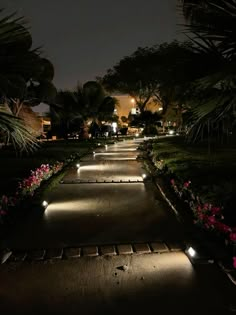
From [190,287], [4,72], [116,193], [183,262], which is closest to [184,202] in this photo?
[116,193]

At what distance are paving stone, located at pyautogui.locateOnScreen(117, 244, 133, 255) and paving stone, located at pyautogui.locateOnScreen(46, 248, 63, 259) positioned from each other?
76 centimetres

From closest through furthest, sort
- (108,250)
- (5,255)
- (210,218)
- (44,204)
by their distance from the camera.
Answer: (5,255), (108,250), (210,218), (44,204)

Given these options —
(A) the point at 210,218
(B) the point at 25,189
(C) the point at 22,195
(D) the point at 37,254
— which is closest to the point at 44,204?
(C) the point at 22,195

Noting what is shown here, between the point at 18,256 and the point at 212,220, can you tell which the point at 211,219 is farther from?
the point at 18,256

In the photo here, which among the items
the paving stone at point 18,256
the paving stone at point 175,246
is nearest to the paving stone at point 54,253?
→ the paving stone at point 18,256

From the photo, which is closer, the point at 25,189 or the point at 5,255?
the point at 5,255

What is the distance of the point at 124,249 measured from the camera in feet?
17.1

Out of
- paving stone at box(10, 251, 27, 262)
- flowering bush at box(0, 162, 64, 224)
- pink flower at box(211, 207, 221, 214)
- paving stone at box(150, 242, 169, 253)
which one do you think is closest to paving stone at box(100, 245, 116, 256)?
paving stone at box(150, 242, 169, 253)

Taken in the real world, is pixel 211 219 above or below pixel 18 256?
above

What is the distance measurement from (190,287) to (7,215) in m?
3.72

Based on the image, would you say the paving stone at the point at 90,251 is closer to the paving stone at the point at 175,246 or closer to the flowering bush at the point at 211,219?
the paving stone at the point at 175,246

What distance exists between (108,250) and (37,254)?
0.91 m

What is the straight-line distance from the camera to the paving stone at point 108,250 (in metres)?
5.05

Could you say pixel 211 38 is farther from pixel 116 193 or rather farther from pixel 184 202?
pixel 116 193
